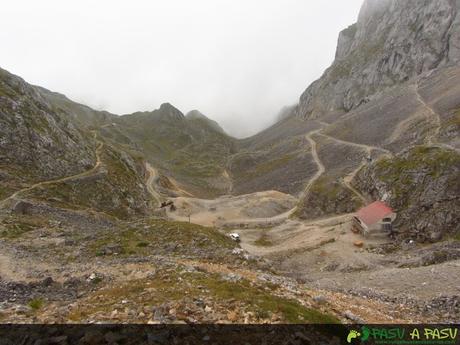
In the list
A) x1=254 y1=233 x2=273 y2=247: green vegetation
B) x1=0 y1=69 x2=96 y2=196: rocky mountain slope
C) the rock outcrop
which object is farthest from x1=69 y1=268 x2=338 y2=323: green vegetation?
x1=254 y1=233 x2=273 y2=247: green vegetation

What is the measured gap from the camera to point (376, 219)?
71.9 metres

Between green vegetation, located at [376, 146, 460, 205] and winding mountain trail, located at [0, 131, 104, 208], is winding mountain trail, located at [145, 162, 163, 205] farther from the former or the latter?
green vegetation, located at [376, 146, 460, 205]

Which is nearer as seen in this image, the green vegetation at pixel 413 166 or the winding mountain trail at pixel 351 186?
the green vegetation at pixel 413 166

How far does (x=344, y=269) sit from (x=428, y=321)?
94.3ft

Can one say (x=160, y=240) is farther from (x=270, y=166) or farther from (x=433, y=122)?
(x=270, y=166)

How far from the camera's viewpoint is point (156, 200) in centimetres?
12975

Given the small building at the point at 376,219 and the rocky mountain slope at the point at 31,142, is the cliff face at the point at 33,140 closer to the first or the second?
the rocky mountain slope at the point at 31,142

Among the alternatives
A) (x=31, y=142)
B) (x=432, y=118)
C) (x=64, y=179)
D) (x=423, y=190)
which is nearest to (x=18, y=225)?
(x=64, y=179)

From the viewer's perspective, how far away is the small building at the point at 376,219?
235 feet

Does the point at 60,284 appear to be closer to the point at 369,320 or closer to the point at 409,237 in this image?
the point at 369,320

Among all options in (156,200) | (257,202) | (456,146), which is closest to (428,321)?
(456,146)

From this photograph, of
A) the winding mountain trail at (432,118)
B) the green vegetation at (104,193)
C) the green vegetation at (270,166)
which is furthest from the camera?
the green vegetation at (270,166)

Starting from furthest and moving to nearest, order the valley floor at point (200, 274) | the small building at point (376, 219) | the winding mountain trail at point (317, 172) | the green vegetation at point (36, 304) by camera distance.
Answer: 1. the winding mountain trail at point (317, 172)
2. the small building at point (376, 219)
3. the green vegetation at point (36, 304)
4. the valley floor at point (200, 274)

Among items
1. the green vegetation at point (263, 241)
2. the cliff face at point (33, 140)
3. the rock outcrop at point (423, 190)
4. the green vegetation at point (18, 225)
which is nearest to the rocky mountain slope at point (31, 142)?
the cliff face at point (33, 140)
